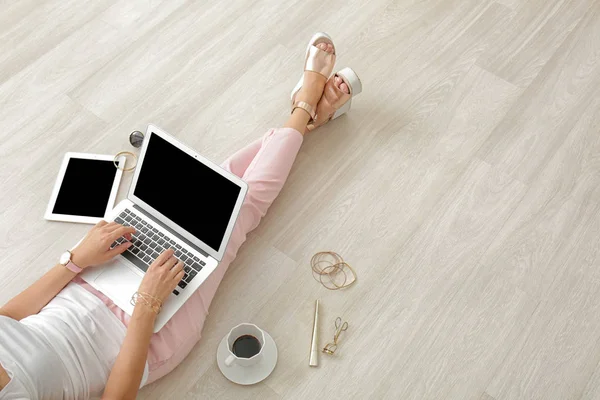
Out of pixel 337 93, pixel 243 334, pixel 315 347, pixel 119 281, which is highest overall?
pixel 337 93

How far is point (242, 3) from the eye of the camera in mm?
A: 2375

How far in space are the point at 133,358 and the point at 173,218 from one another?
0.38 metres

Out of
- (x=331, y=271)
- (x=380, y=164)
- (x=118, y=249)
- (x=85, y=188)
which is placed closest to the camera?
(x=118, y=249)

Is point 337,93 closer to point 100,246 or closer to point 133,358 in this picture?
point 100,246

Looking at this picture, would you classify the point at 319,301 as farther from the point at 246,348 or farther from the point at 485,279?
the point at 485,279

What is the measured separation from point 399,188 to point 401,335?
497 millimetres

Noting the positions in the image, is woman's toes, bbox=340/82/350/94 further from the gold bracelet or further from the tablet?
the gold bracelet

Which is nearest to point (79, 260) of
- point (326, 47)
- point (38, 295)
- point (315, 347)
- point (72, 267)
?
point (72, 267)

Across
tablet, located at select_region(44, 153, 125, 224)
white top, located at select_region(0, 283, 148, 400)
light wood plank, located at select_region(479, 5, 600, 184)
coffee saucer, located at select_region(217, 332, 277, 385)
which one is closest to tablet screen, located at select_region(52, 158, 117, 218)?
tablet, located at select_region(44, 153, 125, 224)

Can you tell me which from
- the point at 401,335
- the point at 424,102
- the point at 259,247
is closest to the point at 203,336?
the point at 259,247

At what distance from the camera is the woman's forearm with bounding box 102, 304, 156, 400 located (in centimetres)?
133

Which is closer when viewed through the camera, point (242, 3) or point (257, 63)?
point (257, 63)

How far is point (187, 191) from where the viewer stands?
5.02 feet

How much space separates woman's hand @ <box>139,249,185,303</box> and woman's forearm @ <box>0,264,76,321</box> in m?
0.21
